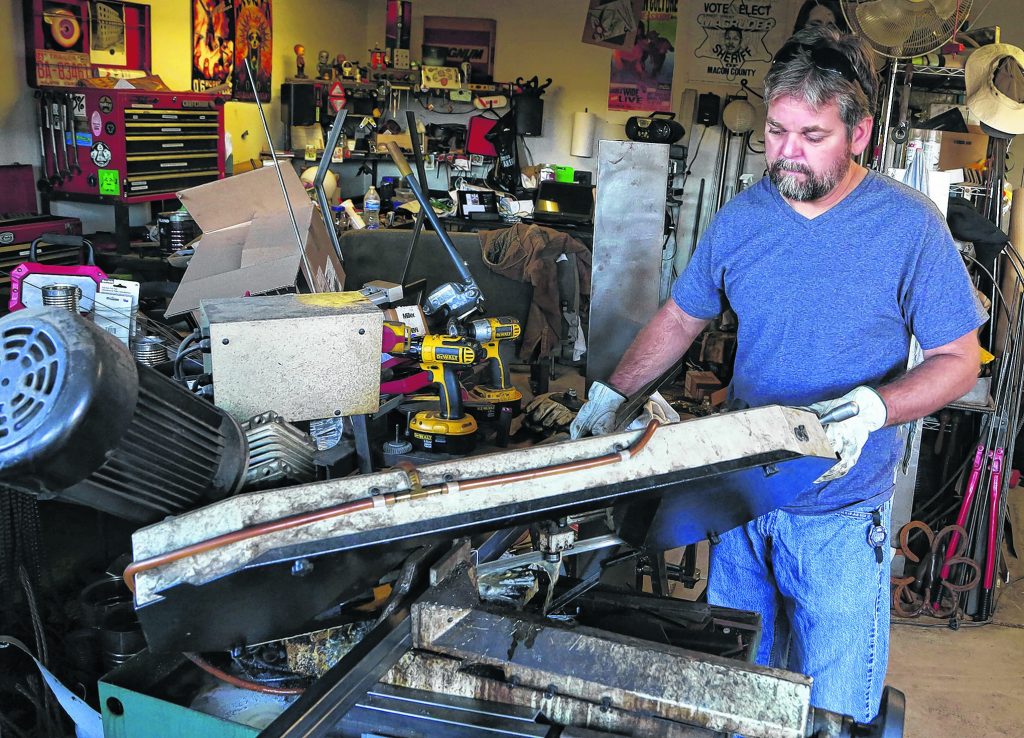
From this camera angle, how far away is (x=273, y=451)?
114cm

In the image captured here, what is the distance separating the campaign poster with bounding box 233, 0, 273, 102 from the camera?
5004 mm

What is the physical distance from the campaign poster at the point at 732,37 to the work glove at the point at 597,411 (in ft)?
18.8

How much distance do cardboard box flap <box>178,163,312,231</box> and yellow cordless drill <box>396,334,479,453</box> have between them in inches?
22.0

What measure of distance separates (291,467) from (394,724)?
0.34 meters

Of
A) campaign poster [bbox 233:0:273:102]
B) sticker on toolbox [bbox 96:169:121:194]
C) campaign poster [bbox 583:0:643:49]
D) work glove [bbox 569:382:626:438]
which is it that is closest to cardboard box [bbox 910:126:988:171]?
work glove [bbox 569:382:626:438]

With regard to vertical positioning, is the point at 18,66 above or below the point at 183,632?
above

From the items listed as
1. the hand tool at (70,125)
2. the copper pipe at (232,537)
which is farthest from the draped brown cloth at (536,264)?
the copper pipe at (232,537)

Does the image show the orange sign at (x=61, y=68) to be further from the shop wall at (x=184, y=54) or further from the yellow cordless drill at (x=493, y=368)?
the yellow cordless drill at (x=493, y=368)

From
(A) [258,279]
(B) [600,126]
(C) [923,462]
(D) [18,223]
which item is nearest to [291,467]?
(A) [258,279]

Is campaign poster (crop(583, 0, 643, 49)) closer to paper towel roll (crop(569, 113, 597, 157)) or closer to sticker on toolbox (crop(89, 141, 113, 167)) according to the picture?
paper towel roll (crop(569, 113, 597, 157))

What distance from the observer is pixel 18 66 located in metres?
3.48

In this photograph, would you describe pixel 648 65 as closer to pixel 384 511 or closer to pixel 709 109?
pixel 709 109

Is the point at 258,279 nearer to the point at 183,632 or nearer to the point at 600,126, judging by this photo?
the point at 183,632

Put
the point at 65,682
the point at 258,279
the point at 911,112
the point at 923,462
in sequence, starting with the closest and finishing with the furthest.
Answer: the point at 65,682 < the point at 258,279 < the point at 923,462 < the point at 911,112
